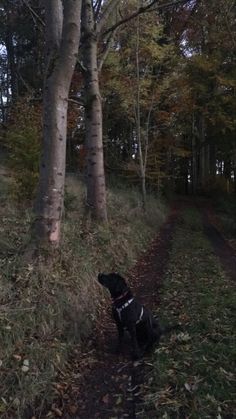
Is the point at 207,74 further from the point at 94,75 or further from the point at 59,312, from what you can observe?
the point at 59,312

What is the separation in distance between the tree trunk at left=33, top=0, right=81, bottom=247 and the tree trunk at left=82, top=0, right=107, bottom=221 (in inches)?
153

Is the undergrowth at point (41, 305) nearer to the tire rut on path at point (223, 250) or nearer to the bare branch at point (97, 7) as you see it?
the tire rut on path at point (223, 250)

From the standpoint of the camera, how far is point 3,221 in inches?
329

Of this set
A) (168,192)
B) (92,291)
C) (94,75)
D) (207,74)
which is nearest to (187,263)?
(92,291)

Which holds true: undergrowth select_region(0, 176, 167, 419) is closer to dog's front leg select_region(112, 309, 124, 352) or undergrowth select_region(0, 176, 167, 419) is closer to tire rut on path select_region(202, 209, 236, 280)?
dog's front leg select_region(112, 309, 124, 352)

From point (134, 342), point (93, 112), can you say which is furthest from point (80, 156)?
point (134, 342)

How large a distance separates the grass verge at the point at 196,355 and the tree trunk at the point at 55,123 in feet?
7.30

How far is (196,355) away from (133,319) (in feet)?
2.83

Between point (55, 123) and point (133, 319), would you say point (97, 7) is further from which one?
point (133, 319)

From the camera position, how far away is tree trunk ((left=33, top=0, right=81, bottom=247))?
682 centimetres

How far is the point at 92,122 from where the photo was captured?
440 inches

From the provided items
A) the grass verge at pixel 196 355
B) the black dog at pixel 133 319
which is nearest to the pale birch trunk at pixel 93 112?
the grass verge at pixel 196 355

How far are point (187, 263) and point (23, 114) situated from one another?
20.3 feet

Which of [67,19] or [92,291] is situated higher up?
[67,19]
